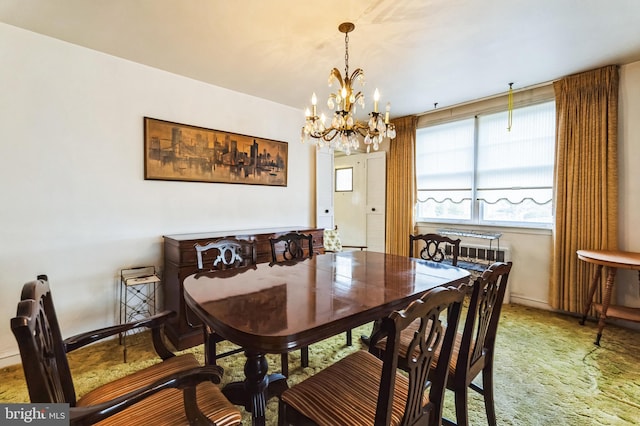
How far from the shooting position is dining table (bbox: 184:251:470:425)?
110 centimetres

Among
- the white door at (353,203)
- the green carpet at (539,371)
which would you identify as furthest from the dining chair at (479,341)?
the white door at (353,203)

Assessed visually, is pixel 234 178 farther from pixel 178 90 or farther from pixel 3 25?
pixel 3 25

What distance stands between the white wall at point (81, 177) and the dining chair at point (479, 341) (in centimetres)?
252

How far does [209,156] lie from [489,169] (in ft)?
11.7

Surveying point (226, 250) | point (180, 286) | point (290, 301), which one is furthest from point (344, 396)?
point (180, 286)

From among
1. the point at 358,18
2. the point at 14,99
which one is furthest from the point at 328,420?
the point at 14,99

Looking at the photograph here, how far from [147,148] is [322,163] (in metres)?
2.35

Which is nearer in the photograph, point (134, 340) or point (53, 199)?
point (53, 199)

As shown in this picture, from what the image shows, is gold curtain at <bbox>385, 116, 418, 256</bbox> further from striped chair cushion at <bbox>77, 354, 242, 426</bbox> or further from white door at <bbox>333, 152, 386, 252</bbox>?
striped chair cushion at <bbox>77, 354, 242, 426</bbox>

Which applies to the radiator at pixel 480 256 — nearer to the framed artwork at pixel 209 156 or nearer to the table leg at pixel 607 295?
the table leg at pixel 607 295

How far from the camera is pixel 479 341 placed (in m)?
1.47

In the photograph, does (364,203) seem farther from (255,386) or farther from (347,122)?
(255,386)

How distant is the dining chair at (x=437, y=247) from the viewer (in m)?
2.45

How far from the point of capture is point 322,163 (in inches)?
173
